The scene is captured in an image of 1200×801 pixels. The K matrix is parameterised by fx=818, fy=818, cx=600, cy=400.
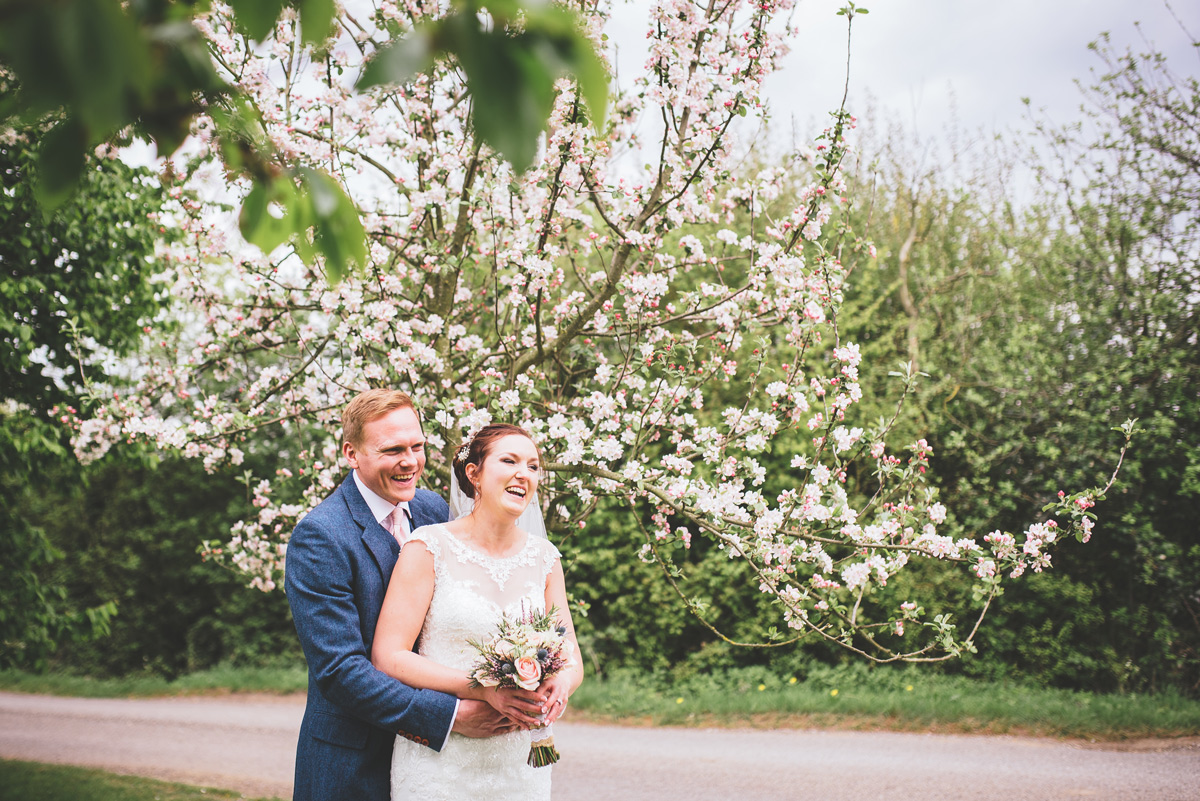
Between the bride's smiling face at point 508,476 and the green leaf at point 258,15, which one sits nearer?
the green leaf at point 258,15

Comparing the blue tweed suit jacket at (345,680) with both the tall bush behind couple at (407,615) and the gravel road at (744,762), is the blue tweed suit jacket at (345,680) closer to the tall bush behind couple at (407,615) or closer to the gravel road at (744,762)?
the tall bush behind couple at (407,615)

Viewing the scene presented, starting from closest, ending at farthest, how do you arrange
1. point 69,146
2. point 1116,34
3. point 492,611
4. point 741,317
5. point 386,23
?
point 69,146, point 492,611, point 386,23, point 741,317, point 1116,34

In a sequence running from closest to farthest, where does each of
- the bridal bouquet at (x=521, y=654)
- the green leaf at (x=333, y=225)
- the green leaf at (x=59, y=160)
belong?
1. the green leaf at (x=59, y=160)
2. the green leaf at (x=333, y=225)
3. the bridal bouquet at (x=521, y=654)

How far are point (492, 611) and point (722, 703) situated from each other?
270 inches

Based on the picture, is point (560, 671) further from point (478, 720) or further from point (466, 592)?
point (466, 592)

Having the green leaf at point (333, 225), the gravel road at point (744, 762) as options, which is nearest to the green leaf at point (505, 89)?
the green leaf at point (333, 225)

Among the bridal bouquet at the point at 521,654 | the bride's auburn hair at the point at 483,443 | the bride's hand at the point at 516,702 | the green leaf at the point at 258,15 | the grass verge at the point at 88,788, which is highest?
the green leaf at the point at 258,15

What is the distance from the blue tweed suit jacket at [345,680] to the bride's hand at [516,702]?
5.1 inches

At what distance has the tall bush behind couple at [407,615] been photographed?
7.64 ft

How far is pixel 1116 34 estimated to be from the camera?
28.2 ft

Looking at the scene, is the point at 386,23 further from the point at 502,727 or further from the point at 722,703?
the point at 722,703

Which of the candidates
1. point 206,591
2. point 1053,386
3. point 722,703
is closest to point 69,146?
point 722,703

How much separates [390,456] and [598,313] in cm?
202

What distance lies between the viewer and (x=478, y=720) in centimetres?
239
